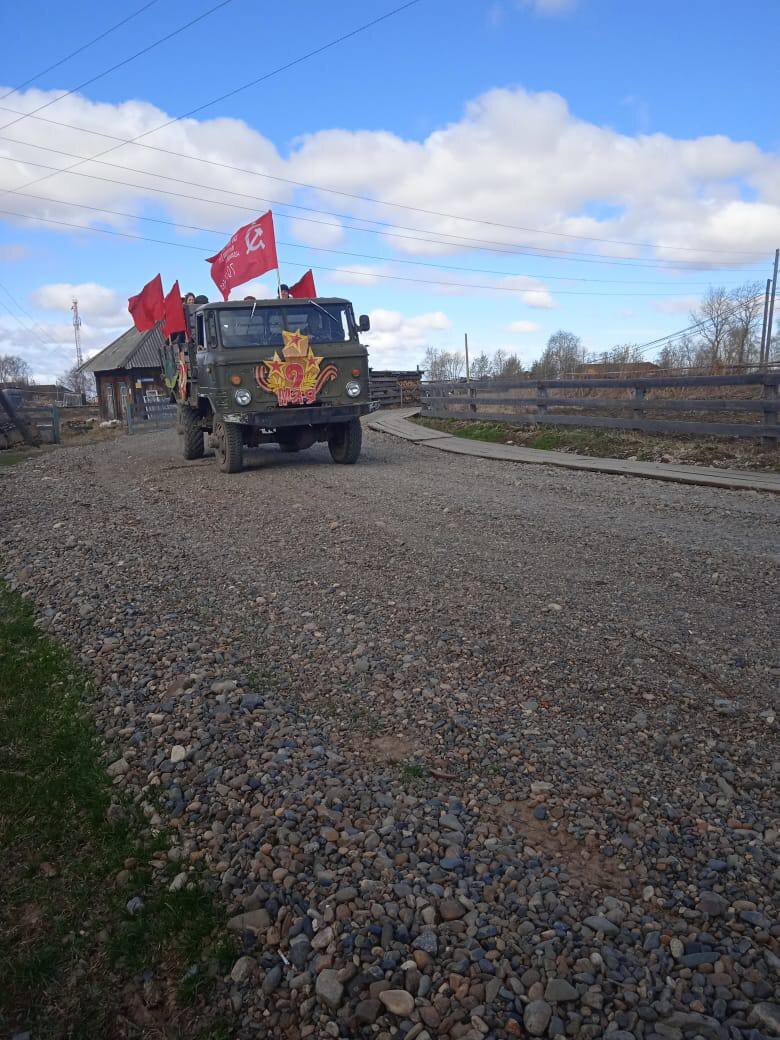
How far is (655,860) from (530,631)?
1877mm

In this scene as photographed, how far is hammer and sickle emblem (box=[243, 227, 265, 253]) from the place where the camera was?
1328 centimetres

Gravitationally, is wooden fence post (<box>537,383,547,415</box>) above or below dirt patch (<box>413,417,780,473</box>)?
above

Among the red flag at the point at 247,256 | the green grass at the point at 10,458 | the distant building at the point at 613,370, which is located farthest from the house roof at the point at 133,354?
the red flag at the point at 247,256

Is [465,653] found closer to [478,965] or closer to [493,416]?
[478,965]

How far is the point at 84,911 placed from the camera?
7.47 ft

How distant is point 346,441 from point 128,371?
103 ft

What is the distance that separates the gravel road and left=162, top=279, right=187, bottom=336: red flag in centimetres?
793

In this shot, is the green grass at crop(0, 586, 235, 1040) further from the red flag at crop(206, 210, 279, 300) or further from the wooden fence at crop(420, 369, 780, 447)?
the red flag at crop(206, 210, 279, 300)

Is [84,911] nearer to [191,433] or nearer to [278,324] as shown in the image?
[278,324]

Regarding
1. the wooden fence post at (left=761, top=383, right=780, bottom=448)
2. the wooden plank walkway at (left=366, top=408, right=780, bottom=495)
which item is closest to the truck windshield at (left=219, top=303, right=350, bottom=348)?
the wooden plank walkway at (left=366, top=408, right=780, bottom=495)

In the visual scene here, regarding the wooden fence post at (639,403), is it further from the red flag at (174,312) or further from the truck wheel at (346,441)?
the red flag at (174,312)

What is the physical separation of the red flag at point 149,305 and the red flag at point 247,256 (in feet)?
3.88

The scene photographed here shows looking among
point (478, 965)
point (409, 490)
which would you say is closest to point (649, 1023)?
point (478, 965)

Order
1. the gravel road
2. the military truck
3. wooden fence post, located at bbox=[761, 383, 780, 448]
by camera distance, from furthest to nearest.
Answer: the military truck → wooden fence post, located at bbox=[761, 383, 780, 448] → the gravel road
